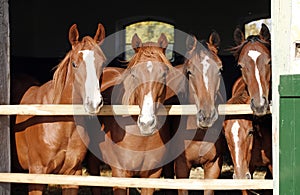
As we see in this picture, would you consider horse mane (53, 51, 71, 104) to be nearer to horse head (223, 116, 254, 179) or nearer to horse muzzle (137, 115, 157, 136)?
horse muzzle (137, 115, 157, 136)

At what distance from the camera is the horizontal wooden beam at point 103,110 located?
13.8 ft

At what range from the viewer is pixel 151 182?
13.3 ft

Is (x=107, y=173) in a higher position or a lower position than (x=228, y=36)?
lower

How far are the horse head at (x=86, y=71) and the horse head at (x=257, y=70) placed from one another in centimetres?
123

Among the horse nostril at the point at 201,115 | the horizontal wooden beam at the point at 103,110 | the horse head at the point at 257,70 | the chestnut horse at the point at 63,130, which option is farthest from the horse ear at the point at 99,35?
the horse head at the point at 257,70

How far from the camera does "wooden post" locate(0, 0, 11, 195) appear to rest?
423cm

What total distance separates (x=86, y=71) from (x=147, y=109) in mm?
583

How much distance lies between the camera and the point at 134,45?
186 inches

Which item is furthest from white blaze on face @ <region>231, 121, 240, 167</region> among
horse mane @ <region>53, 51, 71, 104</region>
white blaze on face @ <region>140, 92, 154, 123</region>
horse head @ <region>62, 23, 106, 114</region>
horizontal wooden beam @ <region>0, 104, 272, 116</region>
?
horse mane @ <region>53, 51, 71, 104</region>

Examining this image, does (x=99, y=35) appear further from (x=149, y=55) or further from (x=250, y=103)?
(x=250, y=103)

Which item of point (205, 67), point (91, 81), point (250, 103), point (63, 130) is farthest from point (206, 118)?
point (63, 130)

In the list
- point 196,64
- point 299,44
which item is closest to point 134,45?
point 196,64

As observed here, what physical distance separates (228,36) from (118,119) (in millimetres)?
7132

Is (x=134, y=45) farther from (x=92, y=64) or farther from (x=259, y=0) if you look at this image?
(x=259, y=0)
